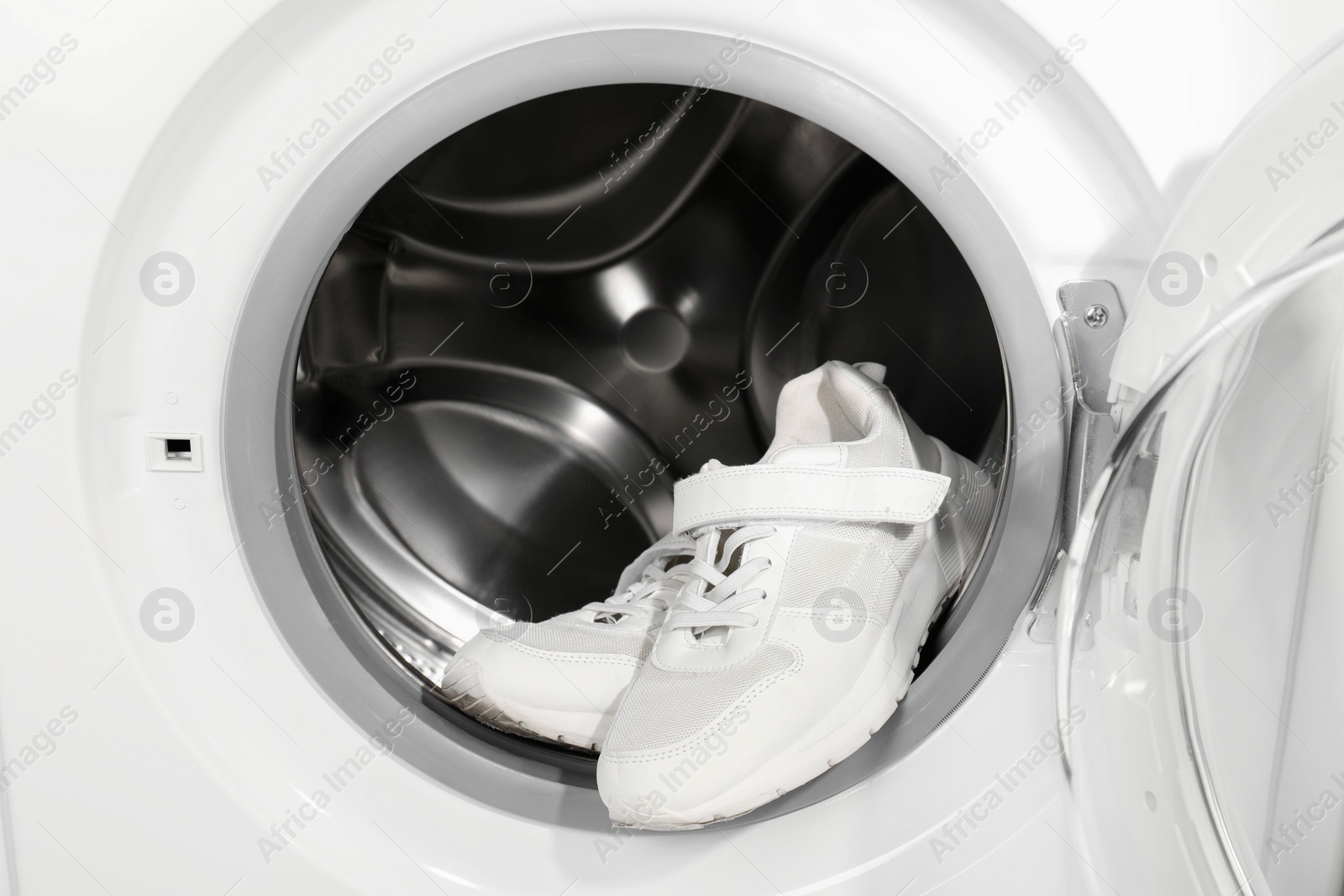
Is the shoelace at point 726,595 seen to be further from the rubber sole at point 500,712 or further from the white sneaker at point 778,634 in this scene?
the rubber sole at point 500,712

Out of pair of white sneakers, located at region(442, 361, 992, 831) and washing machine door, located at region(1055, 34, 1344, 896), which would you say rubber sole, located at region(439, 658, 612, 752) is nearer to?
pair of white sneakers, located at region(442, 361, 992, 831)

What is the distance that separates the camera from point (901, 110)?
1.45 ft

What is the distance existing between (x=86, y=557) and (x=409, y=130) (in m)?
0.28

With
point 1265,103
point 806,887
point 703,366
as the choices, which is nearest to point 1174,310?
point 1265,103

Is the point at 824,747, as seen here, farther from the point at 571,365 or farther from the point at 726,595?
the point at 571,365

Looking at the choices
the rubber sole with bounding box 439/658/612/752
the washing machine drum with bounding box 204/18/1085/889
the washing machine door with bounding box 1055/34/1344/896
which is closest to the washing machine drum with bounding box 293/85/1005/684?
the washing machine drum with bounding box 204/18/1085/889

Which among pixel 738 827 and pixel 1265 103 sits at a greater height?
pixel 1265 103

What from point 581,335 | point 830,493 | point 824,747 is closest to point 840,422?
point 830,493

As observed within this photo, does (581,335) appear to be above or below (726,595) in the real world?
above

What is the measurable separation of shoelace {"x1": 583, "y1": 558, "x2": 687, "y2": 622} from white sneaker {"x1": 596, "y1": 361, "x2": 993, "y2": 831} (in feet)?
0.21

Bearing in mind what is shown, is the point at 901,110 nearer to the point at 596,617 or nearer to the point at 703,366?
the point at 596,617

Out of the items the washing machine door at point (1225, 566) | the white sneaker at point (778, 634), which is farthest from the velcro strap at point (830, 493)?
the washing machine door at point (1225, 566)

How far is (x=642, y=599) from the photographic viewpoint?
621 mm

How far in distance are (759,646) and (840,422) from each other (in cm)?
18
